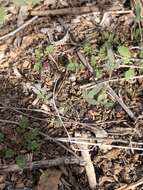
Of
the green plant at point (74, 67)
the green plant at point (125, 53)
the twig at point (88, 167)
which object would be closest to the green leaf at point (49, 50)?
the green plant at point (74, 67)

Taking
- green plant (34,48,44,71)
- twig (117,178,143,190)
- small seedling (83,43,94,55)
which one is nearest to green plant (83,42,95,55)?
small seedling (83,43,94,55)

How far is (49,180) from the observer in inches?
89.2

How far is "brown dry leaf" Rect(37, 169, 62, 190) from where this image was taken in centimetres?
226

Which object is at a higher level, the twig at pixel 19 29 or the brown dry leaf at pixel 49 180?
the twig at pixel 19 29

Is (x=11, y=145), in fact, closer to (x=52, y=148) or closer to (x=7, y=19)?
(x=52, y=148)

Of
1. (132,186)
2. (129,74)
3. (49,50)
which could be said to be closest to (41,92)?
(49,50)

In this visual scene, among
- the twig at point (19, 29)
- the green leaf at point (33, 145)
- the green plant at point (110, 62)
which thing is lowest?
the green leaf at point (33, 145)

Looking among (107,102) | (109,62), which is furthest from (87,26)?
(107,102)

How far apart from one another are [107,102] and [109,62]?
0.25 meters

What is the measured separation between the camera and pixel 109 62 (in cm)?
260

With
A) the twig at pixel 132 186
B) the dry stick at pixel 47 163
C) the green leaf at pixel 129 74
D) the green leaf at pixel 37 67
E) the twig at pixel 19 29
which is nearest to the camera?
the twig at pixel 132 186

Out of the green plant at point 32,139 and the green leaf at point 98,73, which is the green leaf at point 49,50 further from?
the green plant at point 32,139

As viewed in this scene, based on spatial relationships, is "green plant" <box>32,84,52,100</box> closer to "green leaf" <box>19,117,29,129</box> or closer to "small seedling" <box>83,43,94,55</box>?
"green leaf" <box>19,117,29,129</box>

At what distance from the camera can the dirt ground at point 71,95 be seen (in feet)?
7.53
